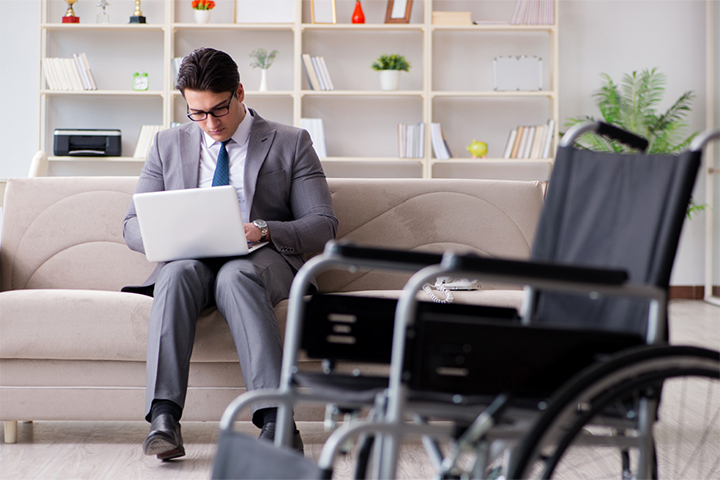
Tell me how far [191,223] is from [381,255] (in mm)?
943

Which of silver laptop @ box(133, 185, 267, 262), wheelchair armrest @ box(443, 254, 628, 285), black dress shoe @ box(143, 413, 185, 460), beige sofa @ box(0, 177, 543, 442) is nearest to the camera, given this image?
wheelchair armrest @ box(443, 254, 628, 285)

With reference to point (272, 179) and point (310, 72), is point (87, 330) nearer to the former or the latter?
point (272, 179)

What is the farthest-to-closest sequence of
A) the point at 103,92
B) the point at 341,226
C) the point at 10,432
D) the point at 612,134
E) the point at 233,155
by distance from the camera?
the point at 103,92 < the point at 341,226 < the point at 233,155 < the point at 10,432 < the point at 612,134

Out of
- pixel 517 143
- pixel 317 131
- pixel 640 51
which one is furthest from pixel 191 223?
pixel 640 51

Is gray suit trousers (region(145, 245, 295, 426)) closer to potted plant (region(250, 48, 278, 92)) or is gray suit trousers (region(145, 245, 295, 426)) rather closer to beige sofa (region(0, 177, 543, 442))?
beige sofa (region(0, 177, 543, 442))

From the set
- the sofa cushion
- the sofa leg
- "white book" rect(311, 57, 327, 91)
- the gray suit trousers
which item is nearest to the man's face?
the gray suit trousers

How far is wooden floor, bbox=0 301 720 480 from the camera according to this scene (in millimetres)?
1625

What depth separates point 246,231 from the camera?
1.89 meters

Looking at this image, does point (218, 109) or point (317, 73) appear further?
point (317, 73)

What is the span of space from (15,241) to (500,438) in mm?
1824

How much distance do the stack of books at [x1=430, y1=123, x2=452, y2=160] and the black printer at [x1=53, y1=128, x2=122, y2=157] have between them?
2.16 metres

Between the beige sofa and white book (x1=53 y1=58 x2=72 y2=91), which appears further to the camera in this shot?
white book (x1=53 y1=58 x2=72 y2=91)

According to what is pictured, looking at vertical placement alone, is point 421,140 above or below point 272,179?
above

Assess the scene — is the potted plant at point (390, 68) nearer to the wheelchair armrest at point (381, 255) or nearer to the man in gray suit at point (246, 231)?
the man in gray suit at point (246, 231)
